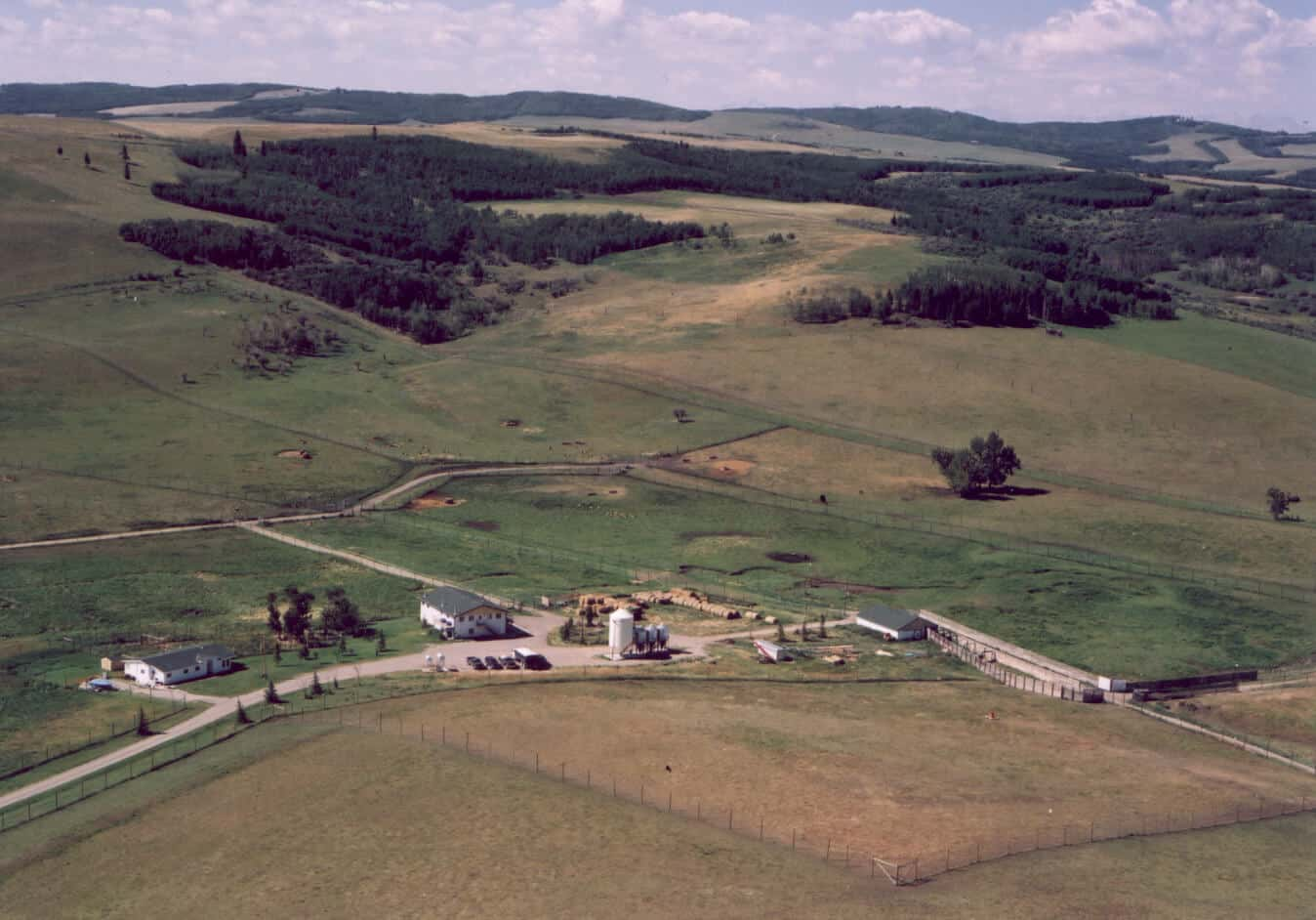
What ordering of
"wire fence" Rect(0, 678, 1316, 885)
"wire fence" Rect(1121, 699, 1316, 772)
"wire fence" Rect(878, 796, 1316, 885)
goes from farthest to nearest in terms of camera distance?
"wire fence" Rect(1121, 699, 1316, 772) < "wire fence" Rect(0, 678, 1316, 885) < "wire fence" Rect(878, 796, 1316, 885)

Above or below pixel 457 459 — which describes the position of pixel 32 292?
above

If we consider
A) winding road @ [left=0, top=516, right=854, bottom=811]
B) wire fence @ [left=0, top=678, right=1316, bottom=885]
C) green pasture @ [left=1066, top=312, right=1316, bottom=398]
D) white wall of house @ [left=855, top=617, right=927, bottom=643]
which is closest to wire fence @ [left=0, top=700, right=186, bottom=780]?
winding road @ [left=0, top=516, right=854, bottom=811]

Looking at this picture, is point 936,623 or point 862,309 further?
point 862,309

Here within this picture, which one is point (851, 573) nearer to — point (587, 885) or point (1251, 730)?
point (1251, 730)

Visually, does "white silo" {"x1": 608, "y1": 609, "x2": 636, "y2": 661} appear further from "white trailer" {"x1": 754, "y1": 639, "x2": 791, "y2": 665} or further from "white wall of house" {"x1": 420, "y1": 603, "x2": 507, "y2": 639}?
"white wall of house" {"x1": 420, "y1": 603, "x2": 507, "y2": 639}

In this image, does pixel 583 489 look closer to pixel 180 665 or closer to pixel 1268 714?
pixel 180 665

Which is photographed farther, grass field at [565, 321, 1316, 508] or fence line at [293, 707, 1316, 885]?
grass field at [565, 321, 1316, 508]

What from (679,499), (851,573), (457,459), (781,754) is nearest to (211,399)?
(457,459)
